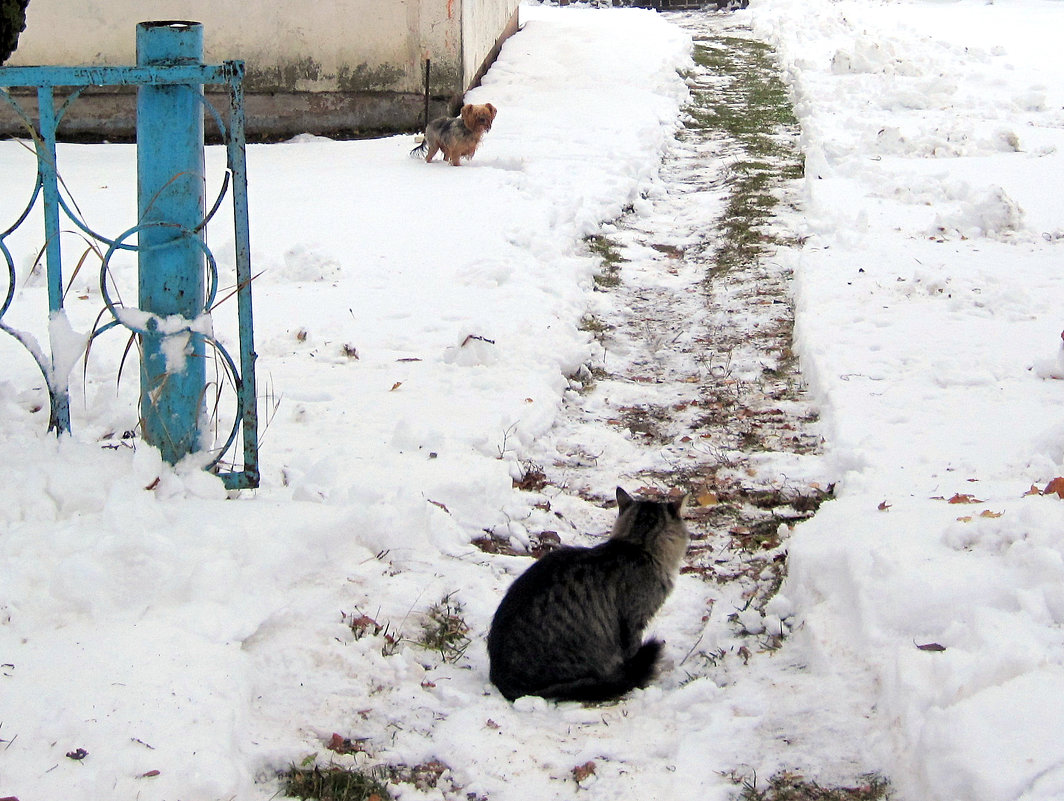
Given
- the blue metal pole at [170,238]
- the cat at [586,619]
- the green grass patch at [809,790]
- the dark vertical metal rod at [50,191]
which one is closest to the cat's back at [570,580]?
the cat at [586,619]

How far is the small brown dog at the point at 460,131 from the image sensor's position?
989 cm

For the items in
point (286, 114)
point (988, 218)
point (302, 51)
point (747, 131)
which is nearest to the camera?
point (988, 218)

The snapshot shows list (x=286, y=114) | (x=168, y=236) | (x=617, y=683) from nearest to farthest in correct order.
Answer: (x=617, y=683)
(x=168, y=236)
(x=286, y=114)

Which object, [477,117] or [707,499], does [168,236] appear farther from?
[477,117]

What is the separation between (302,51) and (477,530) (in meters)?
8.66

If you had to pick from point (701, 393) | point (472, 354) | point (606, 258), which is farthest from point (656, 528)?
point (606, 258)

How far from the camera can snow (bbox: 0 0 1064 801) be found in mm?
2771

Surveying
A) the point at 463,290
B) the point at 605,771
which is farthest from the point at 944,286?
the point at 605,771

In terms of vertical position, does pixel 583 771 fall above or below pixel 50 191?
below

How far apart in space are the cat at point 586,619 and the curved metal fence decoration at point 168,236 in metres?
1.23

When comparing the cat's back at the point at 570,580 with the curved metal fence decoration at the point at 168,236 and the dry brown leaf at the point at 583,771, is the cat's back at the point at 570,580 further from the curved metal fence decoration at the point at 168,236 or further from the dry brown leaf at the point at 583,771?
the curved metal fence decoration at the point at 168,236

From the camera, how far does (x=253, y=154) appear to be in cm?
1070

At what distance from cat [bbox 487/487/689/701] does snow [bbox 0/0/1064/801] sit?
87 millimetres

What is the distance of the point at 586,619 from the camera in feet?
11.3
